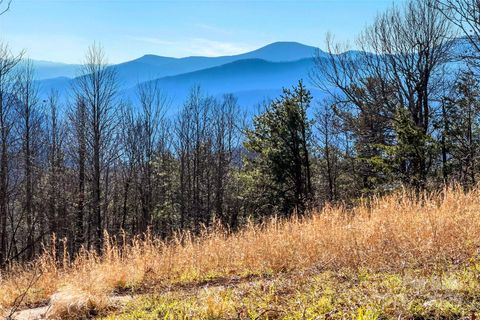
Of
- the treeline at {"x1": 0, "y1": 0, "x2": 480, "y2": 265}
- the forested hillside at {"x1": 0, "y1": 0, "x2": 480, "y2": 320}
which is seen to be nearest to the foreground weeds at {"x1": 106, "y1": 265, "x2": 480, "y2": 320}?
the forested hillside at {"x1": 0, "y1": 0, "x2": 480, "y2": 320}

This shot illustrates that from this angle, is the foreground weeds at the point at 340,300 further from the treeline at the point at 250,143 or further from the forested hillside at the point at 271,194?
the treeline at the point at 250,143

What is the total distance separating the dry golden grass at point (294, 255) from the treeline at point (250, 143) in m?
1.32

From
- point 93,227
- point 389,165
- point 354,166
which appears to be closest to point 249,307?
point 389,165

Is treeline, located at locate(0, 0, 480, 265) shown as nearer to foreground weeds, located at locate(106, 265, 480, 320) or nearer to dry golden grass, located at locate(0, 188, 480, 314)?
dry golden grass, located at locate(0, 188, 480, 314)

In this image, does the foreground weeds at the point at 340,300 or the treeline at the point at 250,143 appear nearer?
the foreground weeds at the point at 340,300

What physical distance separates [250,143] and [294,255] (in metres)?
17.2

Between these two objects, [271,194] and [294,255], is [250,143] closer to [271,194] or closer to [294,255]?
[271,194]

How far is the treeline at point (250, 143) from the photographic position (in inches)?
576

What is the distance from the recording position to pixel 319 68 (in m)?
18.1

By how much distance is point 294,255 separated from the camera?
563 cm

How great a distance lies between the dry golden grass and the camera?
4504mm

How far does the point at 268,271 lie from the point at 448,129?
14.5 m

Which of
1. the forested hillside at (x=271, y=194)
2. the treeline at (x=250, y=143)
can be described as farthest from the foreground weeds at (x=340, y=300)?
the treeline at (x=250, y=143)

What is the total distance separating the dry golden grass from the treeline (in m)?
1.32
